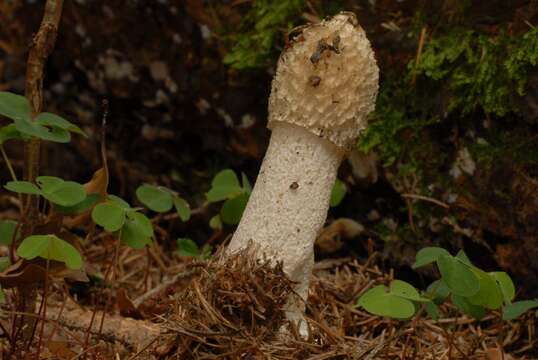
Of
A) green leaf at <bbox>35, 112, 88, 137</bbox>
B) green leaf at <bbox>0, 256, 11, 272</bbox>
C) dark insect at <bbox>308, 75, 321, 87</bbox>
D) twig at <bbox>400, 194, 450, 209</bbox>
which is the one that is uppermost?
dark insect at <bbox>308, 75, 321, 87</bbox>

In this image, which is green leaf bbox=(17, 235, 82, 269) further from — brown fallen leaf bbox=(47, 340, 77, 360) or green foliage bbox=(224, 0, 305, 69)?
green foliage bbox=(224, 0, 305, 69)

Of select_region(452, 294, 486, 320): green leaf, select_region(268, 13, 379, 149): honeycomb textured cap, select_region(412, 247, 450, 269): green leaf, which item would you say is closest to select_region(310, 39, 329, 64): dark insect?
select_region(268, 13, 379, 149): honeycomb textured cap

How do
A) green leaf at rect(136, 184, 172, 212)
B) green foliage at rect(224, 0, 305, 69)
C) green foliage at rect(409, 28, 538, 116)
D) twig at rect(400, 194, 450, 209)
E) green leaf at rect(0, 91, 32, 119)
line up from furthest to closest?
green foliage at rect(224, 0, 305, 69), twig at rect(400, 194, 450, 209), green leaf at rect(136, 184, 172, 212), green foliage at rect(409, 28, 538, 116), green leaf at rect(0, 91, 32, 119)

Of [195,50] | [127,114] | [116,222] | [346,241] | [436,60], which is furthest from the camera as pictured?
[127,114]

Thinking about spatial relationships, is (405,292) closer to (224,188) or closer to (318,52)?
(318,52)

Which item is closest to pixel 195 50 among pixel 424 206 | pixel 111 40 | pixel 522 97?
pixel 111 40

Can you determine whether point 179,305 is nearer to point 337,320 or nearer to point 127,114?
point 337,320
